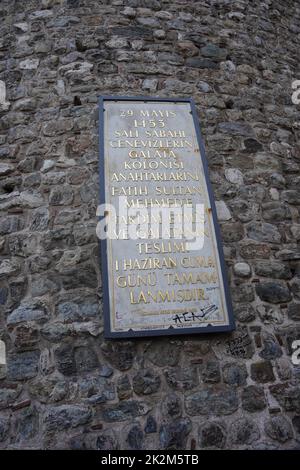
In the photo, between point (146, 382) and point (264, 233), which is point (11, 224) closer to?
point (146, 382)

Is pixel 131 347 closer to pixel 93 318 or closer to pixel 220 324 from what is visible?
pixel 93 318

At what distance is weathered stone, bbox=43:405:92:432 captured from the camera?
7.23ft

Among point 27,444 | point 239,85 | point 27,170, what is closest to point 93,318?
point 27,444

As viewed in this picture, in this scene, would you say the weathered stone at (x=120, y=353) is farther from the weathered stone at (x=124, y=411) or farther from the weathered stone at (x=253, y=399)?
the weathered stone at (x=253, y=399)

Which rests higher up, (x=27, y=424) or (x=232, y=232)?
→ (x=232, y=232)

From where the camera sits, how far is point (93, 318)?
2.50 meters

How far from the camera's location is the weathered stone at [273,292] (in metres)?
2.75

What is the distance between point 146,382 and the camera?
92.4 inches

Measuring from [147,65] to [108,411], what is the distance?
2.87 meters

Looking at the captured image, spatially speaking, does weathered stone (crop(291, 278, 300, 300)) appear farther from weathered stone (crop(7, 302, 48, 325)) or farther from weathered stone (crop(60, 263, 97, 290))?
weathered stone (crop(7, 302, 48, 325))

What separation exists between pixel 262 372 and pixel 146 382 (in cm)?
75
